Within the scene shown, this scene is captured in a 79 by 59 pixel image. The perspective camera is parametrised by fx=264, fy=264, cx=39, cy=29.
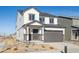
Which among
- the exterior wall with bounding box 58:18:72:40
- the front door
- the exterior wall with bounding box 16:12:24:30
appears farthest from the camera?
the exterior wall with bounding box 58:18:72:40

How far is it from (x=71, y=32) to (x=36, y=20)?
1467 mm

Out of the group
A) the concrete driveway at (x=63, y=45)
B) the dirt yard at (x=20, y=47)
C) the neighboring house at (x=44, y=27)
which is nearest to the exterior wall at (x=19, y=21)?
the neighboring house at (x=44, y=27)

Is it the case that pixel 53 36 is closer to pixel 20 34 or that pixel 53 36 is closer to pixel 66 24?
pixel 66 24

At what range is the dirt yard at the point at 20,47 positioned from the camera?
10.2 m

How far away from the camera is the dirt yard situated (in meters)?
10.2

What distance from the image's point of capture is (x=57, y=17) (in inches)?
412

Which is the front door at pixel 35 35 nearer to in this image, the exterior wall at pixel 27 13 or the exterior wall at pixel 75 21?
the exterior wall at pixel 27 13

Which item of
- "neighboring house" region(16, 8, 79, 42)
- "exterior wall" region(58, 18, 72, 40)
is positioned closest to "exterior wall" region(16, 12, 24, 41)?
"neighboring house" region(16, 8, 79, 42)

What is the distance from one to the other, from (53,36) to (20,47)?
55.5 inches

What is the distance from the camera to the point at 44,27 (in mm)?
10414

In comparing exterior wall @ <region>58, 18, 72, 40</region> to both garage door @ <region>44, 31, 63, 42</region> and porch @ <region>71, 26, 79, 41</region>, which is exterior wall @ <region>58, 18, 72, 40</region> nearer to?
porch @ <region>71, 26, 79, 41</region>

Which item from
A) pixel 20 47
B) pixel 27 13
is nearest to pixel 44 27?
pixel 27 13
